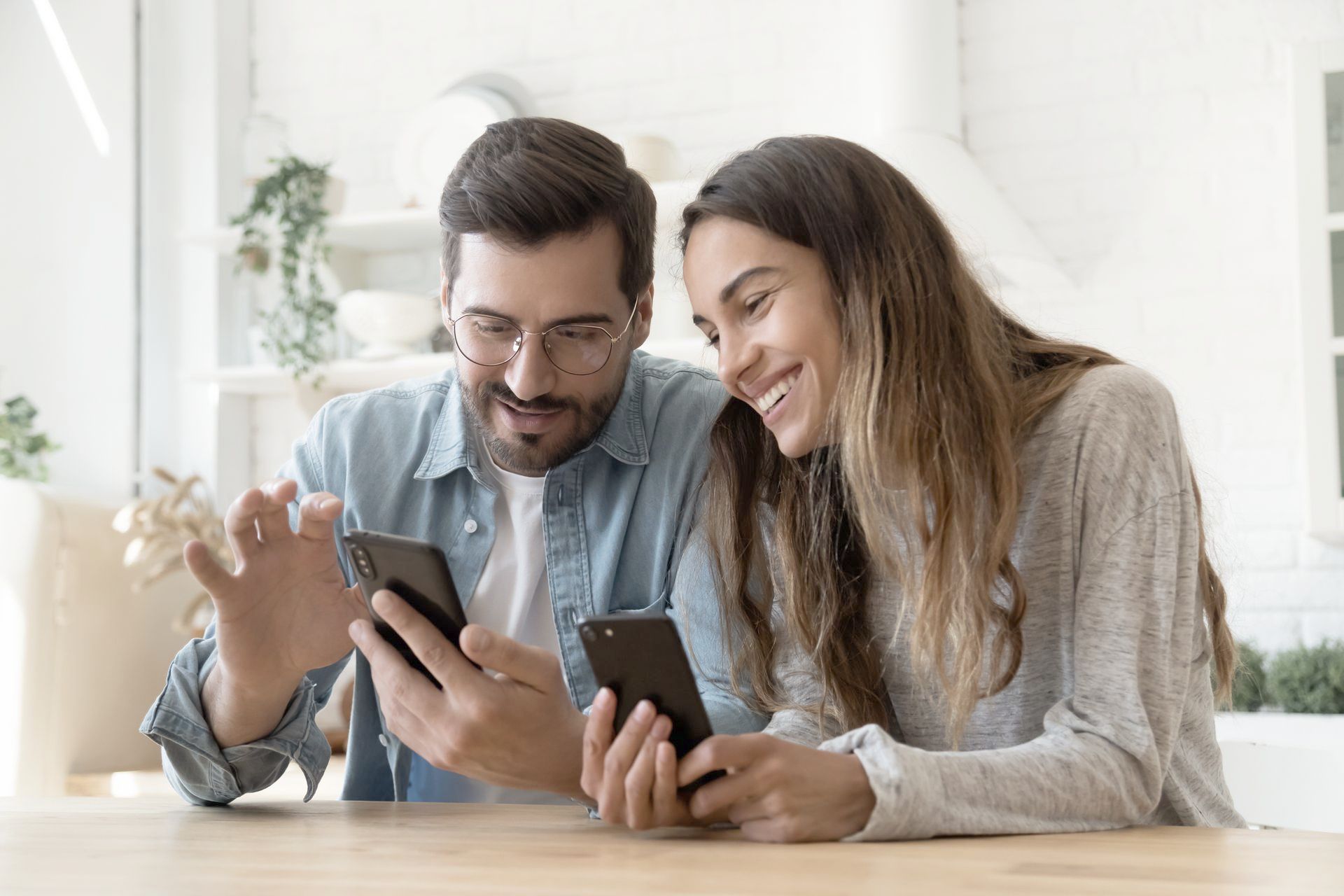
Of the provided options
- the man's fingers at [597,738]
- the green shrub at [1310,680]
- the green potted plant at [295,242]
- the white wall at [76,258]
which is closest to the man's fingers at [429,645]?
the man's fingers at [597,738]

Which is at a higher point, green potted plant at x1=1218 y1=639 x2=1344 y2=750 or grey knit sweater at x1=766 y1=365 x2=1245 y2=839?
grey knit sweater at x1=766 y1=365 x2=1245 y2=839

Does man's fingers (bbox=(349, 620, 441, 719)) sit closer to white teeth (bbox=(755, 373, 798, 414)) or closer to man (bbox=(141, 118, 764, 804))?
man (bbox=(141, 118, 764, 804))

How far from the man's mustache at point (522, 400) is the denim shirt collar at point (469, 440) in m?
0.08

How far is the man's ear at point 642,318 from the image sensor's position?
65.2 inches

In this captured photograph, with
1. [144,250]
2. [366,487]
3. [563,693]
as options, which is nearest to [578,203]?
[366,487]

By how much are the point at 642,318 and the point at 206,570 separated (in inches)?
27.9

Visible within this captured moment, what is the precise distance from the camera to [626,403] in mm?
1684

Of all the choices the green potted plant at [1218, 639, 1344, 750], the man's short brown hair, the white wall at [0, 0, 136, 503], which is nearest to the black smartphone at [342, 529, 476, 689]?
the man's short brown hair

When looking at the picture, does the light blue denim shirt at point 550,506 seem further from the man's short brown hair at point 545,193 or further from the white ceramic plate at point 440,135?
the white ceramic plate at point 440,135

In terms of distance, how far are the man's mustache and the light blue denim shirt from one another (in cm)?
8

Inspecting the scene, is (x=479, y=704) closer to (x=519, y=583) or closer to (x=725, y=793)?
(x=725, y=793)

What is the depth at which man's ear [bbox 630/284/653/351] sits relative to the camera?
166 cm

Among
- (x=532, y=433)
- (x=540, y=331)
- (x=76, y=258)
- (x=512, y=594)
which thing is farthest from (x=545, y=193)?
(x=76, y=258)

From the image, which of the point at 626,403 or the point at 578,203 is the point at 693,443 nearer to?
the point at 626,403
